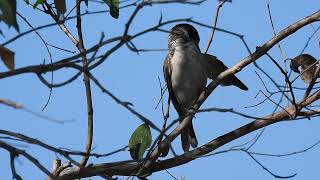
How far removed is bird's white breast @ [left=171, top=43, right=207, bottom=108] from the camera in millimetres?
5707

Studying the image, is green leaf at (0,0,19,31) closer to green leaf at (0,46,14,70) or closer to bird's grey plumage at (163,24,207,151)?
green leaf at (0,46,14,70)

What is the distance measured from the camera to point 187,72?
227 inches

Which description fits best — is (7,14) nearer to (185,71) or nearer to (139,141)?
(139,141)

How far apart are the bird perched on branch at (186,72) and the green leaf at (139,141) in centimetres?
165

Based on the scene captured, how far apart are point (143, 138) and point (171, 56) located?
2.16 metres

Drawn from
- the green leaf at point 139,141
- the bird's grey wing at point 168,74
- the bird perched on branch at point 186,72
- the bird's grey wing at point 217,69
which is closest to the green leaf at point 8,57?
the green leaf at point 139,141

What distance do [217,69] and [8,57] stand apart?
333 centimetres

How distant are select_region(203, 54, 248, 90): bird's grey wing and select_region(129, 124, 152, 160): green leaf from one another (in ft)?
3.78

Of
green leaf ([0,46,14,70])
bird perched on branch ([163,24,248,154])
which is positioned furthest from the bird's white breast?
green leaf ([0,46,14,70])

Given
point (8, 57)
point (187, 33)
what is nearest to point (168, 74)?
point (187, 33)


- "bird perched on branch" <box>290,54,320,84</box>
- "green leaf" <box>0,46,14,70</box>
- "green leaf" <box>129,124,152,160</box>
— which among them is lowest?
"green leaf" <box>0,46,14,70</box>

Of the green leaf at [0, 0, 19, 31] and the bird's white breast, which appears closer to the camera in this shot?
the green leaf at [0, 0, 19, 31]

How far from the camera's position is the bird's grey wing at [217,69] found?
4.85 metres

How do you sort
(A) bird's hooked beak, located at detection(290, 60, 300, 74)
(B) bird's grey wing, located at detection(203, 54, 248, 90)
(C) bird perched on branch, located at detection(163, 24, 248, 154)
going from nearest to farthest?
(A) bird's hooked beak, located at detection(290, 60, 300, 74)
(B) bird's grey wing, located at detection(203, 54, 248, 90)
(C) bird perched on branch, located at detection(163, 24, 248, 154)
